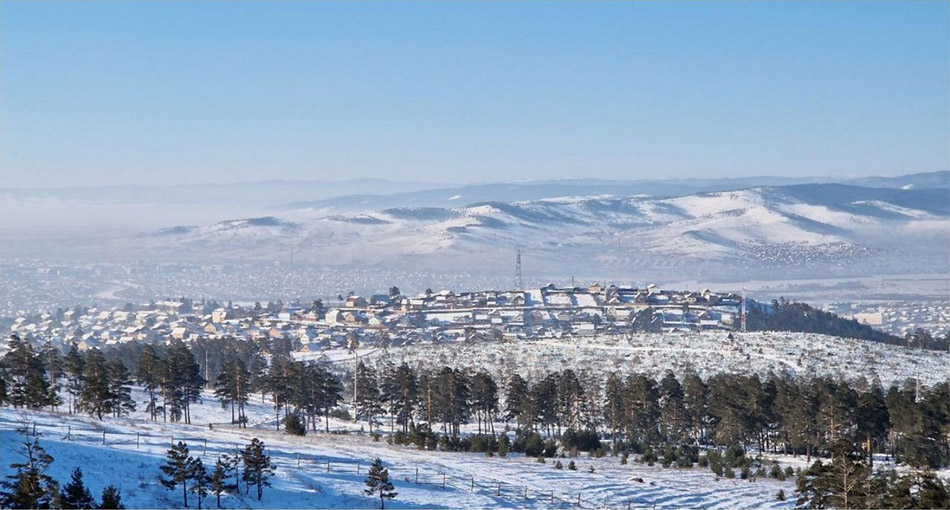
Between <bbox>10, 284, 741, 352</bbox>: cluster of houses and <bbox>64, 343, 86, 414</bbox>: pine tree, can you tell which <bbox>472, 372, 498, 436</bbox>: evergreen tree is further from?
<bbox>10, 284, 741, 352</bbox>: cluster of houses

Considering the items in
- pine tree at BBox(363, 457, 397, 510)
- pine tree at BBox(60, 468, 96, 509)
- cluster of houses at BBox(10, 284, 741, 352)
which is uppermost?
pine tree at BBox(60, 468, 96, 509)

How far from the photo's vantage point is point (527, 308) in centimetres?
14488

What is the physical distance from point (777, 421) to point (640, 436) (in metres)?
7.74

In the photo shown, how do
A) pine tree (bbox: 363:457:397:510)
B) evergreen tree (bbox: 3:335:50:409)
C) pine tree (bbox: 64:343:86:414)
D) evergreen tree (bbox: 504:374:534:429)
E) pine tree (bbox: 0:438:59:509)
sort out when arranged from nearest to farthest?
pine tree (bbox: 0:438:59:509) < pine tree (bbox: 363:457:397:510) < evergreen tree (bbox: 3:335:50:409) < pine tree (bbox: 64:343:86:414) < evergreen tree (bbox: 504:374:534:429)

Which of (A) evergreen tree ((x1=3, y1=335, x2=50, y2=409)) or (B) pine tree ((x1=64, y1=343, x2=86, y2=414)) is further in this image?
(B) pine tree ((x1=64, y1=343, x2=86, y2=414))

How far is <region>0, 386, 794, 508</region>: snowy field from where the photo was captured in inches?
1527

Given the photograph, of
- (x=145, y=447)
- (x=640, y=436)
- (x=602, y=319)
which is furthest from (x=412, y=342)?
(x=145, y=447)

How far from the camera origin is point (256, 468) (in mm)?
39219

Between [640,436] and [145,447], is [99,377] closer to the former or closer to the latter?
[145,447]

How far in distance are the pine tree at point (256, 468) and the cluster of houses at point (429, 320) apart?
7286 centimetres

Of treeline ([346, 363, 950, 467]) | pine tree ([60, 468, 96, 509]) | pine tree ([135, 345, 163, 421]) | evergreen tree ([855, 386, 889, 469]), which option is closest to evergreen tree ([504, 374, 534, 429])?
treeline ([346, 363, 950, 467])

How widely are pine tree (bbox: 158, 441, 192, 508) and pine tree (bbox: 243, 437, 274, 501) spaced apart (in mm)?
2032

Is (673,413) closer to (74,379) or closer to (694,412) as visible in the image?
(694,412)

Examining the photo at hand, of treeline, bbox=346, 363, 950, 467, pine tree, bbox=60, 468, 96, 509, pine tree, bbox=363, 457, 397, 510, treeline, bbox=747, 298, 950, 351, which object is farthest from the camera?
treeline, bbox=747, 298, 950, 351
